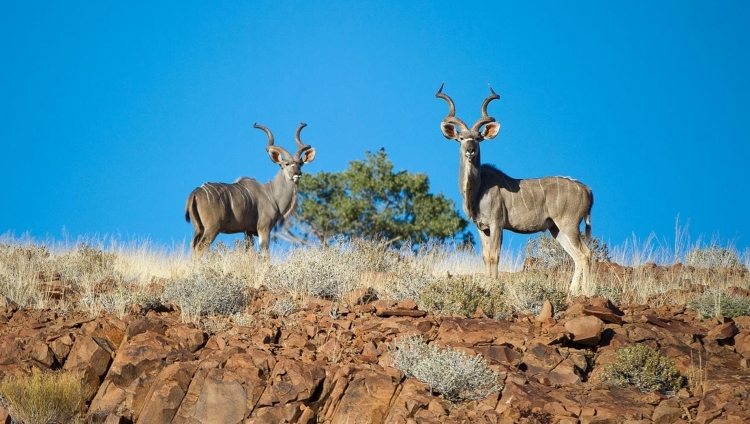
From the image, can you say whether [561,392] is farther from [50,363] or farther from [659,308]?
[50,363]

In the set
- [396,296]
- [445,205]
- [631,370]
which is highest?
[445,205]

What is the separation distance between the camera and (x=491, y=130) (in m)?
17.2

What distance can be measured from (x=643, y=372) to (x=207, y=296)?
5.08 meters

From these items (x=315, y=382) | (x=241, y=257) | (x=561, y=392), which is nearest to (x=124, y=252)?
(x=241, y=257)

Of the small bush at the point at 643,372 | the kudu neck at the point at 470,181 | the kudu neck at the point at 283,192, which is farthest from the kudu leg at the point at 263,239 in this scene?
the small bush at the point at 643,372

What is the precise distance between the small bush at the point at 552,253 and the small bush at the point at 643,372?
8.04m

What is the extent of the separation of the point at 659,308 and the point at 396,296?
11.0 feet

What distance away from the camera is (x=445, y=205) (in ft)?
111

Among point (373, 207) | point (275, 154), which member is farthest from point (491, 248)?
point (373, 207)

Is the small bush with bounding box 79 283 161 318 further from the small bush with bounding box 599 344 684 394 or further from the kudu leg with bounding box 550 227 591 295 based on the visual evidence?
the kudu leg with bounding box 550 227 591 295

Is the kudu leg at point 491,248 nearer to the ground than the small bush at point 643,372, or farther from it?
farther from it

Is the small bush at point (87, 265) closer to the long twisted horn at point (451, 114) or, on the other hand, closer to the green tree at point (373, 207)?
the long twisted horn at point (451, 114)

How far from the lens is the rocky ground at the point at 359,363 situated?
8.42m

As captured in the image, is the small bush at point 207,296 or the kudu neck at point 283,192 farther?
the kudu neck at point 283,192
